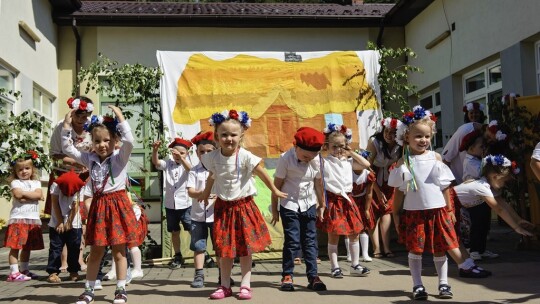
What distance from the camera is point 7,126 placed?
7.37 meters

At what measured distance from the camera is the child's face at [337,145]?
6.68m

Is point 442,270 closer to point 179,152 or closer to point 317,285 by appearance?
point 317,285

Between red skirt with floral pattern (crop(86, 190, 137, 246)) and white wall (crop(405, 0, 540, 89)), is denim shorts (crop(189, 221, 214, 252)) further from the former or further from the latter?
white wall (crop(405, 0, 540, 89))

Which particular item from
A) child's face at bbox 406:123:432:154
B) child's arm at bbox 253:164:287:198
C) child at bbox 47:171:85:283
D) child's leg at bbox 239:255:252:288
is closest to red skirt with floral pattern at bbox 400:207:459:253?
child's face at bbox 406:123:432:154

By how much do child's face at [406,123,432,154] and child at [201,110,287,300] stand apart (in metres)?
1.32

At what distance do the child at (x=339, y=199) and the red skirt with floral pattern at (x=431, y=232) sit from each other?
4.54 ft

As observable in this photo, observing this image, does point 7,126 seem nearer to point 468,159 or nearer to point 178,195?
point 178,195

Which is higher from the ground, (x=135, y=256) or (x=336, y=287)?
(x=135, y=256)

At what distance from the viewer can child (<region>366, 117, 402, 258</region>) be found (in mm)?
7840

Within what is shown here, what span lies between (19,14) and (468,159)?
9.54 meters

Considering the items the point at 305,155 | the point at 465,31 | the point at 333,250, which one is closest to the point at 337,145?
the point at 305,155

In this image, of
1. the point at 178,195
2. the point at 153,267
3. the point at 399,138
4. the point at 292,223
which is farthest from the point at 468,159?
the point at 153,267

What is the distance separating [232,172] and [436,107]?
10227mm

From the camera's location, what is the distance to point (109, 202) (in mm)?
5316
